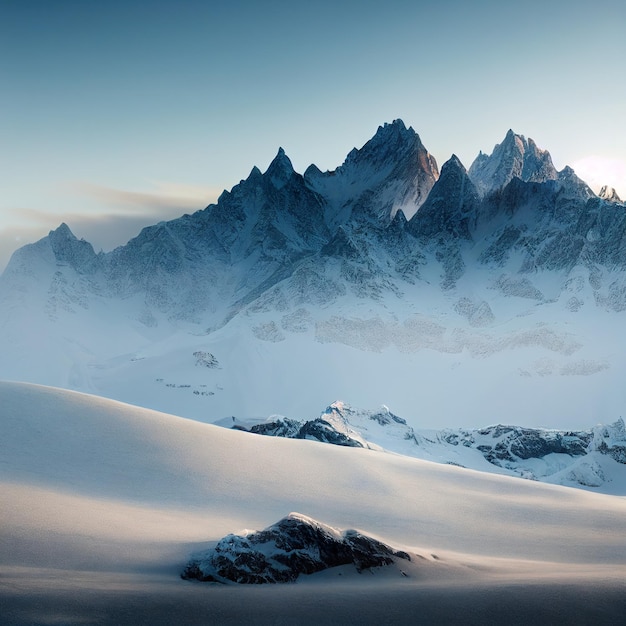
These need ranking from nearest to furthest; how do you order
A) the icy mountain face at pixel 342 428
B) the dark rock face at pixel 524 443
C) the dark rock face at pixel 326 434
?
the dark rock face at pixel 326 434 → the icy mountain face at pixel 342 428 → the dark rock face at pixel 524 443

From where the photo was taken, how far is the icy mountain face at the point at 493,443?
216ft

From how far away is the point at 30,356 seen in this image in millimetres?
194250

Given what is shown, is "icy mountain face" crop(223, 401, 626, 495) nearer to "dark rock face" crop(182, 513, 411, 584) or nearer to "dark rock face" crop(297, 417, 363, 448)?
"dark rock face" crop(297, 417, 363, 448)

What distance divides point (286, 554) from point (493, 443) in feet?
246

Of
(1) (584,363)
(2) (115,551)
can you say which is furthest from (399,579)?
(1) (584,363)

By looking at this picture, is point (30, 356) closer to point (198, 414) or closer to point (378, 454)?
point (198, 414)

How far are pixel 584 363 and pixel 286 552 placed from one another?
16175 cm

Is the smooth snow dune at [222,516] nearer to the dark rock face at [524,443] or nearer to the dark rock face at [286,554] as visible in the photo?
the dark rock face at [286,554]

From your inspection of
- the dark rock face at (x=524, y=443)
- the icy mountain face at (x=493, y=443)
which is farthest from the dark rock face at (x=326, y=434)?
the dark rock face at (x=524, y=443)

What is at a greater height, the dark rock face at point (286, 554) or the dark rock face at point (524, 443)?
the dark rock face at point (524, 443)

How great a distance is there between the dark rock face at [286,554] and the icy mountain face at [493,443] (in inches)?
1942

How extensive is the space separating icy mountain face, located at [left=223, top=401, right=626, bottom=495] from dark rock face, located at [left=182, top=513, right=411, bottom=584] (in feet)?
162

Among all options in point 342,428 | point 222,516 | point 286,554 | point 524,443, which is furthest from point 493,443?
point 286,554

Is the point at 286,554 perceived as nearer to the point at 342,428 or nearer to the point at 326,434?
the point at 326,434
